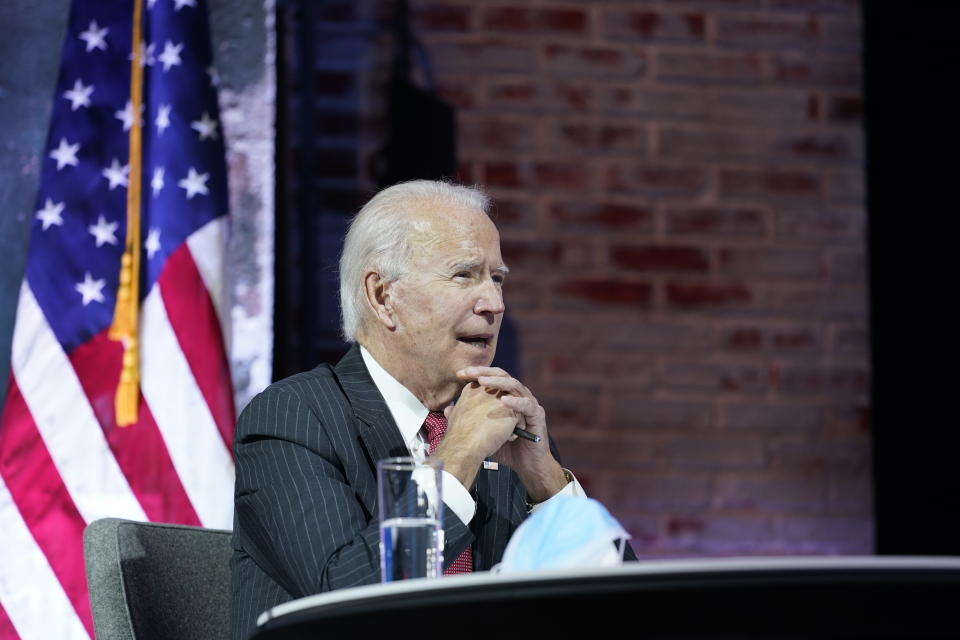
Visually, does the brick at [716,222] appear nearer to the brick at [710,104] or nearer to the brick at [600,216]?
the brick at [600,216]

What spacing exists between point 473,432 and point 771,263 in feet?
4.93

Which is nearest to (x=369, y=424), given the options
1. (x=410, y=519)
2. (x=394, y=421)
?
(x=394, y=421)

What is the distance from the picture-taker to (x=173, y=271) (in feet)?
7.49

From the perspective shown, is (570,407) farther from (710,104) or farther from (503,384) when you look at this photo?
(503,384)

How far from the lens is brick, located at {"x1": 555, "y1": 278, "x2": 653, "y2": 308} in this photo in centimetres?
280

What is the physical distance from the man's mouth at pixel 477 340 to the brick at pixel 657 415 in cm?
99

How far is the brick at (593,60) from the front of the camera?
2822mm

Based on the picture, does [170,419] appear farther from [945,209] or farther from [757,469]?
[945,209]

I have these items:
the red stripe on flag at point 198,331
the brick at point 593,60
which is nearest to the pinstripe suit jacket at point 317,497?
the red stripe on flag at point 198,331

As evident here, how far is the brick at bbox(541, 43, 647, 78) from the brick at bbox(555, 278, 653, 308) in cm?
53

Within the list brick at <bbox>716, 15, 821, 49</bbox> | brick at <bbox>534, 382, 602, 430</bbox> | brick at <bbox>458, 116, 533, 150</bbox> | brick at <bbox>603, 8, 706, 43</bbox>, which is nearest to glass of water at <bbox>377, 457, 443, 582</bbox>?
brick at <bbox>534, 382, 602, 430</bbox>

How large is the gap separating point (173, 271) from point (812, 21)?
174cm

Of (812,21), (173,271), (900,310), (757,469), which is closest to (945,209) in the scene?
(900,310)

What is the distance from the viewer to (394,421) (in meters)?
1.77
